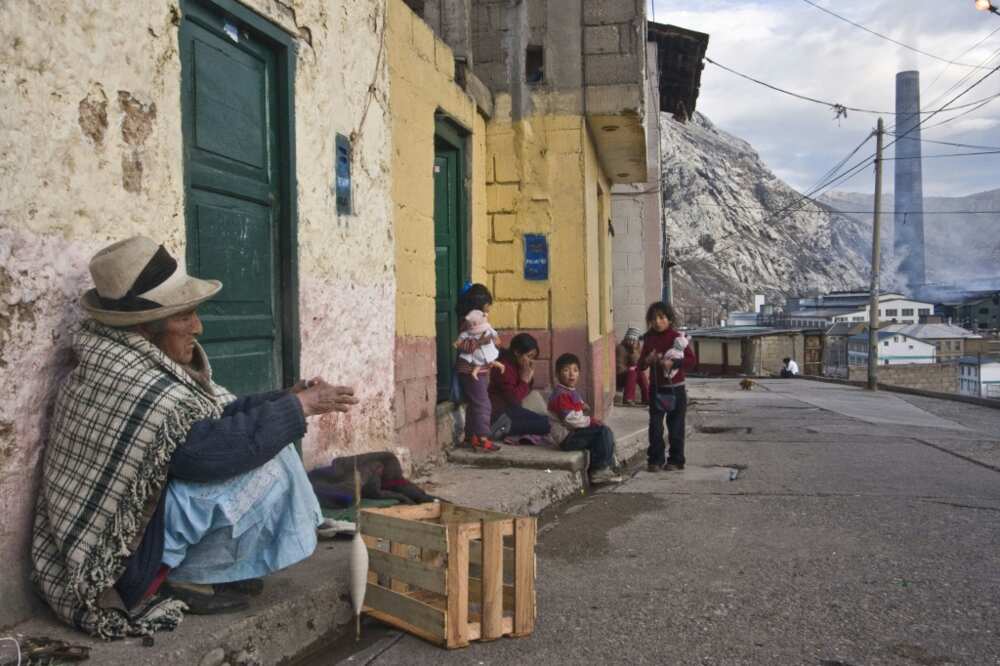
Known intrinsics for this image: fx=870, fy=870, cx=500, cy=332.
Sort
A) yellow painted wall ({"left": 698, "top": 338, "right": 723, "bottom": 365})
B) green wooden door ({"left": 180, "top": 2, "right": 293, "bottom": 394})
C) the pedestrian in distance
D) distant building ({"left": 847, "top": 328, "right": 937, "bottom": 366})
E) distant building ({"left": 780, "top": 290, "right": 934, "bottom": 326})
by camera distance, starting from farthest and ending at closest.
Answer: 1. distant building ({"left": 780, "top": 290, "right": 934, "bottom": 326})
2. distant building ({"left": 847, "top": 328, "right": 937, "bottom": 366})
3. yellow painted wall ({"left": 698, "top": 338, "right": 723, "bottom": 365})
4. the pedestrian in distance
5. green wooden door ({"left": 180, "top": 2, "right": 293, "bottom": 394})

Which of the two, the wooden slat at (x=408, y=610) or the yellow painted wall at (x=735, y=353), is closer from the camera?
the wooden slat at (x=408, y=610)

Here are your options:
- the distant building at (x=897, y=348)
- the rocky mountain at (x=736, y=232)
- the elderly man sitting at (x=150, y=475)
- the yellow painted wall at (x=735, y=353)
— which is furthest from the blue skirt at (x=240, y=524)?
the rocky mountain at (x=736, y=232)

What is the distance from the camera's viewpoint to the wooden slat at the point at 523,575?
327 centimetres

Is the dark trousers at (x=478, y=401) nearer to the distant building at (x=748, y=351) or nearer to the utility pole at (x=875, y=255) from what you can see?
the utility pole at (x=875, y=255)

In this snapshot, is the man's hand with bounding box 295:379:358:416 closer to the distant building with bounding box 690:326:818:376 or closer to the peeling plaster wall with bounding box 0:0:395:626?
the peeling plaster wall with bounding box 0:0:395:626

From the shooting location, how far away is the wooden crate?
312 cm

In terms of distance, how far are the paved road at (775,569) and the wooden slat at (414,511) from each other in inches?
19.6

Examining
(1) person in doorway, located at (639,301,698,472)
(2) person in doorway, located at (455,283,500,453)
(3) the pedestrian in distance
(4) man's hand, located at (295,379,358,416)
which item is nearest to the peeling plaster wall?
(4) man's hand, located at (295,379,358,416)

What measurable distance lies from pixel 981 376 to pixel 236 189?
54980mm

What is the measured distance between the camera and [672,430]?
7461 millimetres

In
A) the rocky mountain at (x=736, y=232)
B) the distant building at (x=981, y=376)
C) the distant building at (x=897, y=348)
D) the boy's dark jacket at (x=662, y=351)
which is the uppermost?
the rocky mountain at (x=736, y=232)

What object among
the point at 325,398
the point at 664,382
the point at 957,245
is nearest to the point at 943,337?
the point at 664,382

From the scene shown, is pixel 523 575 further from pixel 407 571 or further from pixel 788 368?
pixel 788 368

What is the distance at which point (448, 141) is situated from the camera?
7.62 m
